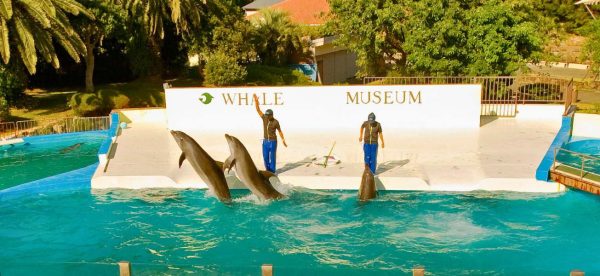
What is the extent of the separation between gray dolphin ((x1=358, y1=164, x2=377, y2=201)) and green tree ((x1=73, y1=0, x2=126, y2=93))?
2137 centimetres

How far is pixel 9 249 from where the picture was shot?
42.5ft

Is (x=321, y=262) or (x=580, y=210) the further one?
(x=580, y=210)

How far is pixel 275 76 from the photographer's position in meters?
36.1

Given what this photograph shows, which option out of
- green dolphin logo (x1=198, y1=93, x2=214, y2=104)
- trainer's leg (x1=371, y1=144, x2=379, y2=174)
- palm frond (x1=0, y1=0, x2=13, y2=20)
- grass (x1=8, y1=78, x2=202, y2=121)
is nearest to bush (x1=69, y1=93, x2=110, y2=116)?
grass (x1=8, y1=78, x2=202, y2=121)

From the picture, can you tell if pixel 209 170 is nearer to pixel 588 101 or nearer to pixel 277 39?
pixel 588 101

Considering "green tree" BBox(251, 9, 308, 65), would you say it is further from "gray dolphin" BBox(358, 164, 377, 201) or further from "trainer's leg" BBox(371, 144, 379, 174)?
"gray dolphin" BBox(358, 164, 377, 201)

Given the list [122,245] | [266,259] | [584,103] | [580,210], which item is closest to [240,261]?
[266,259]

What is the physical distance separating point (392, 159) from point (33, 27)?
55.3 ft

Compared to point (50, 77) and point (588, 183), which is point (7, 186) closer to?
point (588, 183)

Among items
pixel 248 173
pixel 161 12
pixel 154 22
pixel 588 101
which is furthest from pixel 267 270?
pixel 588 101

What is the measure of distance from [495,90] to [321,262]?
57.4 feet

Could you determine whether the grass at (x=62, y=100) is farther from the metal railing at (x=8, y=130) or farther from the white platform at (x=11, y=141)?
the white platform at (x=11, y=141)

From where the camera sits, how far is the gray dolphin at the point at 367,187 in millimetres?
15070

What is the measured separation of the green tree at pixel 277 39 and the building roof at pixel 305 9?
21.0 feet
